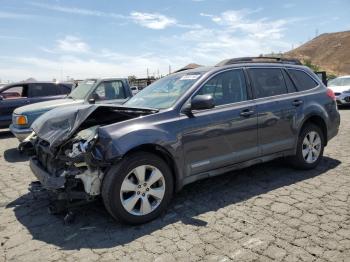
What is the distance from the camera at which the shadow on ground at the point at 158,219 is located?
372 cm

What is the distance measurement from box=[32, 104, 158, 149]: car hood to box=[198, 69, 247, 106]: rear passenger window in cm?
90

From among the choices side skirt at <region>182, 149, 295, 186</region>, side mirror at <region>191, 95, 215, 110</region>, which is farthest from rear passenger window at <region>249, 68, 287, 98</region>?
side mirror at <region>191, 95, 215, 110</region>

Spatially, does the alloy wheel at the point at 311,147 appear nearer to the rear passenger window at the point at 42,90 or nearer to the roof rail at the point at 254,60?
the roof rail at the point at 254,60

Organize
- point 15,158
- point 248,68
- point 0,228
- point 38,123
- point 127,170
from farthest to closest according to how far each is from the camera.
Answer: point 15,158 < point 248,68 < point 38,123 < point 0,228 < point 127,170

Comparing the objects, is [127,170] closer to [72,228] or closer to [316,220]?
[72,228]

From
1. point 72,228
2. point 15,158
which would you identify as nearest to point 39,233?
point 72,228

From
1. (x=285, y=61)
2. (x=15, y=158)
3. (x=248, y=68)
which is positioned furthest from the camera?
(x=15, y=158)

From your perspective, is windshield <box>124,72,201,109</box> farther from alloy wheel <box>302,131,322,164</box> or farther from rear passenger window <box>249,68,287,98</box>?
alloy wheel <box>302,131,322,164</box>

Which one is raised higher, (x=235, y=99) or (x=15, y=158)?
(x=235, y=99)

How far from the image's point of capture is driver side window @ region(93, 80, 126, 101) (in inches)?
364

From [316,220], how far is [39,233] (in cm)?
303

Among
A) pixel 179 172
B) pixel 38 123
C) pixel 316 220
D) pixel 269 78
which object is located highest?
pixel 269 78

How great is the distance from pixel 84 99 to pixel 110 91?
75 centimetres

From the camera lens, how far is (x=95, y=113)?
4215mm
